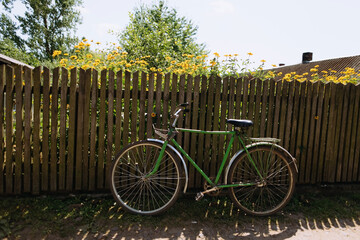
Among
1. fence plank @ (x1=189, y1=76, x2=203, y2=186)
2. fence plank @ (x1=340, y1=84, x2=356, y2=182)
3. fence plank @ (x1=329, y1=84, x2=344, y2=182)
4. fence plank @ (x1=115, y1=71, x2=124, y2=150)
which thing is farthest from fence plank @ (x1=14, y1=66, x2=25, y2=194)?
fence plank @ (x1=340, y1=84, x2=356, y2=182)

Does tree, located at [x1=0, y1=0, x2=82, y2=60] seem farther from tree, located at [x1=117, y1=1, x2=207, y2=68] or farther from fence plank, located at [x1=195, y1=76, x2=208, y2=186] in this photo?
fence plank, located at [x1=195, y1=76, x2=208, y2=186]

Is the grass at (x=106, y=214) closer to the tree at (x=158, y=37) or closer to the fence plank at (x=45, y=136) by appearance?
the fence plank at (x=45, y=136)

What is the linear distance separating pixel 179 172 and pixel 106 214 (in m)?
0.96

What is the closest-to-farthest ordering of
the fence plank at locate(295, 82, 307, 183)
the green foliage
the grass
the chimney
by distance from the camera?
the grass < the fence plank at locate(295, 82, 307, 183) < the green foliage < the chimney

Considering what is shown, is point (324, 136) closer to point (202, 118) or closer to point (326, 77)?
point (326, 77)

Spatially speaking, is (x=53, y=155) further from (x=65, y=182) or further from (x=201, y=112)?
(x=201, y=112)

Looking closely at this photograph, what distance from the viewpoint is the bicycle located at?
9.67ft

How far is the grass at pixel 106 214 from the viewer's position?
2.68 metres

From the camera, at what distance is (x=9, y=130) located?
3.05 metres

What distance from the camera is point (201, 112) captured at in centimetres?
344

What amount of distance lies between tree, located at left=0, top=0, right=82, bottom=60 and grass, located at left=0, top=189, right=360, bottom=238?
26710mm

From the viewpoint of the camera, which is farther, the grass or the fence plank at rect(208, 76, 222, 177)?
the fence plank at rect(208, 76, 222, 177)

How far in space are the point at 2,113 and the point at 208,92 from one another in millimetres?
2479

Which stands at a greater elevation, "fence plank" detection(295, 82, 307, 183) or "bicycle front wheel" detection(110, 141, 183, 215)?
"fence plank" detection(295, 82, 307, 183)
